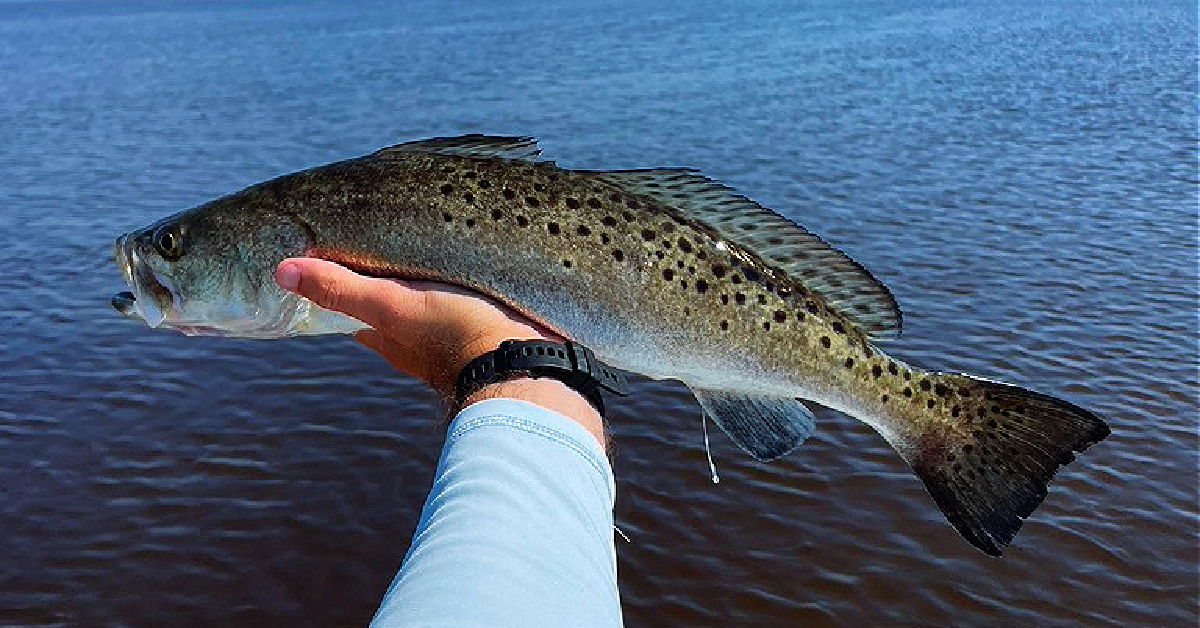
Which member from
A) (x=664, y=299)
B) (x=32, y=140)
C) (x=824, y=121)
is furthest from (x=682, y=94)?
(x=664, y=299)

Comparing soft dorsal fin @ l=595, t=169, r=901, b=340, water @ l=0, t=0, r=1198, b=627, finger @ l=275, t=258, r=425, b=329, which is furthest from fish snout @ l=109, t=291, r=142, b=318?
water @ l=0, t=0, r=1198, b=627

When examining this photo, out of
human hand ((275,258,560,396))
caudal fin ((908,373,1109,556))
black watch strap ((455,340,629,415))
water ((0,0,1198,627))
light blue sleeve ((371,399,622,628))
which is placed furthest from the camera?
water ((0,0,1198,627))

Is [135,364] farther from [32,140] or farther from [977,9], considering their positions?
[977,9]

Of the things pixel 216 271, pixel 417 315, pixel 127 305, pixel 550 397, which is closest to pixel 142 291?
pixel 127 305

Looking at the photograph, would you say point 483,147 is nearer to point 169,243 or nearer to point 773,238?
point 773,238

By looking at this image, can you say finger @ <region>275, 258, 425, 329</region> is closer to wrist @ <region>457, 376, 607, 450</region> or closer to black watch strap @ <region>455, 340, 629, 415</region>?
black watch strap @ <region>455, 340, 629, 415</region>

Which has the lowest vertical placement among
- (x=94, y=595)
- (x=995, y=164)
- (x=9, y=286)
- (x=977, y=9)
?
(x=94, y=595)

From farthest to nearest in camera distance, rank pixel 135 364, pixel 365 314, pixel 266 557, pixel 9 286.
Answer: pixel 9 286, pixel 135 364, pixel 266 557, pixel 365 314
